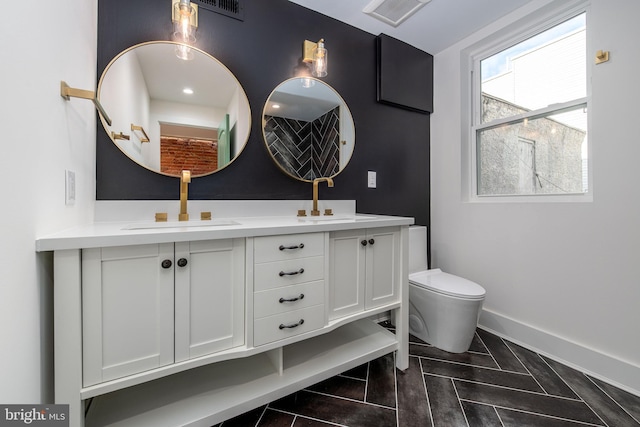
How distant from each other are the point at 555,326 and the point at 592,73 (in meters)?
1.54

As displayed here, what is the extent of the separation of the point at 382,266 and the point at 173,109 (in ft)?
4.68

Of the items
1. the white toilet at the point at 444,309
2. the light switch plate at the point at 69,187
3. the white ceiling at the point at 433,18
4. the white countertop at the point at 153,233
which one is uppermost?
the white ceiling at the point at 433,18

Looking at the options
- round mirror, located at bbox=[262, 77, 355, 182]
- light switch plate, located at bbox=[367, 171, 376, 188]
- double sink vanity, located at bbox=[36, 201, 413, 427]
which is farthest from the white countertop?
light switch plate, located at bbox=[367, 171, 376, 188]

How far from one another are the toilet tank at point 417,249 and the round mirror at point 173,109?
4.63ft

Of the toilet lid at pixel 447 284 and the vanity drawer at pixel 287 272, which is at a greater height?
the vanity drawer at pixel 287 272

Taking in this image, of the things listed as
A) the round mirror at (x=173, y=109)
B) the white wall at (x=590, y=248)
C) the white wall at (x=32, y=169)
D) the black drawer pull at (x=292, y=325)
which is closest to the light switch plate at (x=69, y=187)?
the white wall at (x=32, y=169)

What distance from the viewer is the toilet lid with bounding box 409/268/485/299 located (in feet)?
5.47

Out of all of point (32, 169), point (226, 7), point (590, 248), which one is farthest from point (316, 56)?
point (590, 248)

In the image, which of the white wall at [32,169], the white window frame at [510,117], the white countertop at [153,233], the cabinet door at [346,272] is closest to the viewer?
the white wall at [32,169]

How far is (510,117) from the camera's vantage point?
201 cm

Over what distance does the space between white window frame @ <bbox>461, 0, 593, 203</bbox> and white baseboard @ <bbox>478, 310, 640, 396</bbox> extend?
2.86 ft

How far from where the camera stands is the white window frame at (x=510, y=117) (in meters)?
1.66

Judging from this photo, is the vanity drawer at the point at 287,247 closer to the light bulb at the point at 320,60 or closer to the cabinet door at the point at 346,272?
the cabinet door at the point at 346,272

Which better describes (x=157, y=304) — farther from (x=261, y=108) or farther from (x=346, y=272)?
(x=261, y=108)
